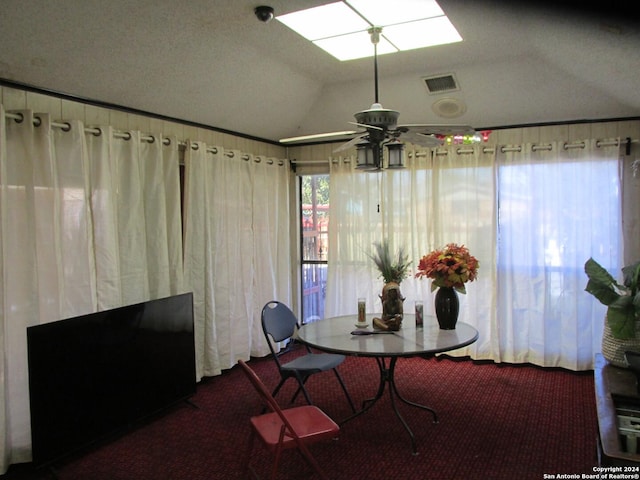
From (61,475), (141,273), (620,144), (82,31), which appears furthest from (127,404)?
(620,144)

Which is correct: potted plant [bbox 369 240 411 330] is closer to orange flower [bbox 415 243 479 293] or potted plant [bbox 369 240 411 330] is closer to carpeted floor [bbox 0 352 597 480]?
orange flower [bbox 415 243 479 293]

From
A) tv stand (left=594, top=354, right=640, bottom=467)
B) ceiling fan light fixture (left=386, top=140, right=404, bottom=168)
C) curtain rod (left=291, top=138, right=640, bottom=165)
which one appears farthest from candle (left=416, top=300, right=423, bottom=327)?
curtain rod (left=291, top=138, right=640, bottom=165)

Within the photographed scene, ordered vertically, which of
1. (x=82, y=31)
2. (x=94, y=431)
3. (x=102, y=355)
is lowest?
(x=94, y=431)

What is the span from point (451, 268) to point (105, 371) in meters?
2.33

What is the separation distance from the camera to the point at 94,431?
2.90 meters

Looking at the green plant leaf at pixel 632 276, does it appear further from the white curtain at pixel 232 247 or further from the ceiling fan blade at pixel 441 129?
the white curtain at pixel 232 247

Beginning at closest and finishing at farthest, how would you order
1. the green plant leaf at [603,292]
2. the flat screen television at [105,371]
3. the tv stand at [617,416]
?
the tv stand at [617,416], the flat screen television at [105,371], the green plant leaf at [603,292]

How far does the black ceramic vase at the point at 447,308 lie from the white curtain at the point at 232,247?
195cm

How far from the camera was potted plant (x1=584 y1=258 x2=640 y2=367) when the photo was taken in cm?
309

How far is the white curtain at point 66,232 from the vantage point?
2756 mm

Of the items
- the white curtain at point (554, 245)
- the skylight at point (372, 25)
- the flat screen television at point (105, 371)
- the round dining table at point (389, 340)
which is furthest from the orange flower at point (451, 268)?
the flat screen television at point (105, 371)

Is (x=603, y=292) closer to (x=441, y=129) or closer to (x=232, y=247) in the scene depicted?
(x=441, y=129)

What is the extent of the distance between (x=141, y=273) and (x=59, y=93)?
1322 mm

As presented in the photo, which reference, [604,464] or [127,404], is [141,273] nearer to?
[127,404]
